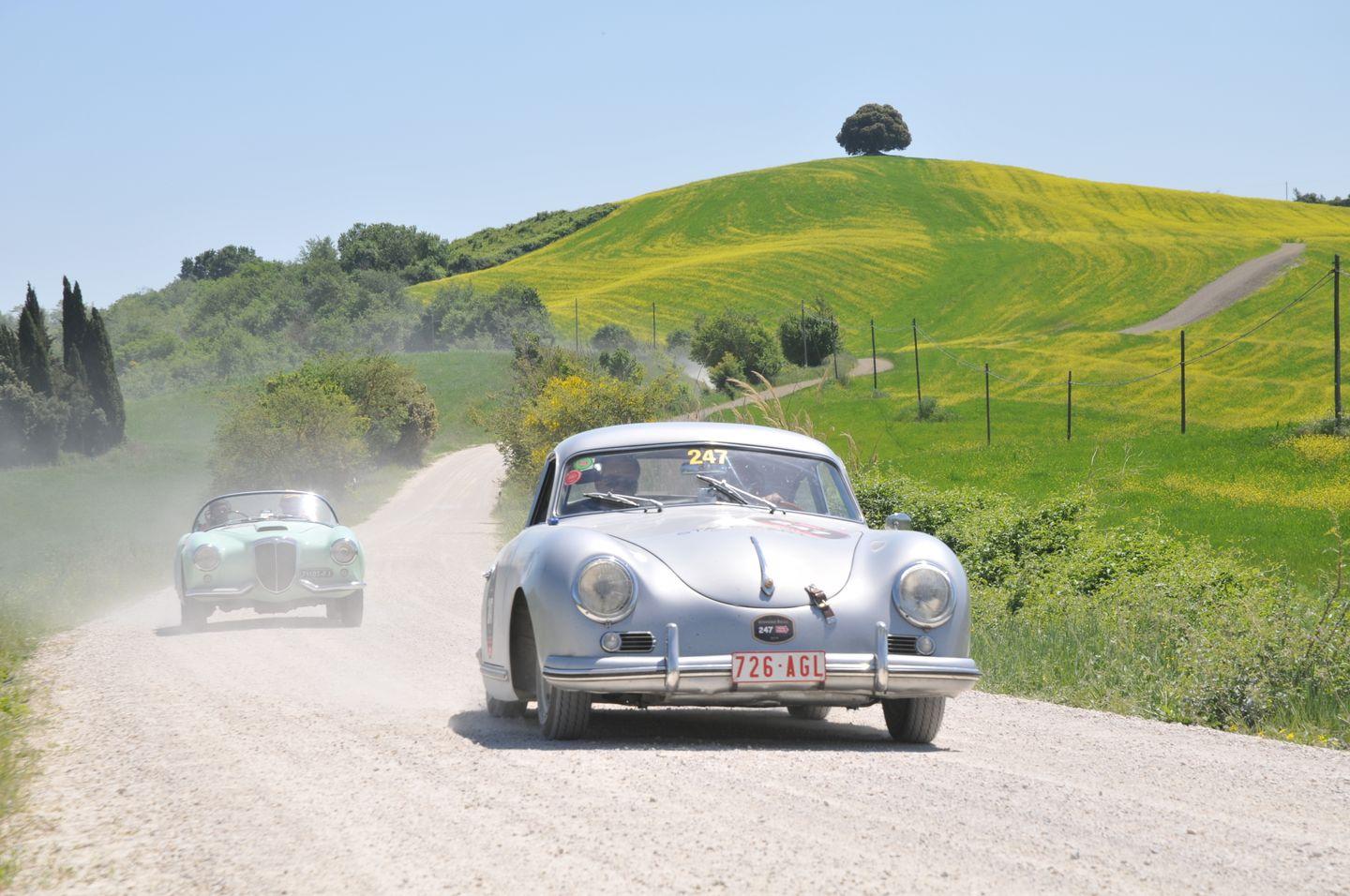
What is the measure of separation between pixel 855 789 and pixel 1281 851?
1709 millimetres

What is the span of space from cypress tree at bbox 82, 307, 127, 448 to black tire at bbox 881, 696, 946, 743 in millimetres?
86984

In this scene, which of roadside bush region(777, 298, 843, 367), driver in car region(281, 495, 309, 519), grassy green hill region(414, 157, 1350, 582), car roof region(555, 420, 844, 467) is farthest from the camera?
roadside bush region(777, 298, 843, 367)

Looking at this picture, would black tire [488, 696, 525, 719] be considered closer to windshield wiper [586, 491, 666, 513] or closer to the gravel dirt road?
the gravel dirt road

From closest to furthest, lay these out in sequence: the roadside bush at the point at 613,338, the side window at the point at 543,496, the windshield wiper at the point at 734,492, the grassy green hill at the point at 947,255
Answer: the windshield wiper at the point at 734,492
the side window at the point at 543,496
the grassy green hill at the point at 947,255
the roadside bush at the point at 613,338

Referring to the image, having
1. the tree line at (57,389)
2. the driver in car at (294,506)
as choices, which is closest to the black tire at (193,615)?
the driver in car at (294,506)

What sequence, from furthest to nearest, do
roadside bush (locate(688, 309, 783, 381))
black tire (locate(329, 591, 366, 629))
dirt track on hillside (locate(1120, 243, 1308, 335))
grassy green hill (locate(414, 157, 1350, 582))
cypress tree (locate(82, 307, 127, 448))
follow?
1. dirt track on hillside (locate(1120, 243, 1308, 335))
2. roadside bush (locate(688, 309, 783, 381))
3. cypress tree (locate(82, 307, 127, 448))
4. grassy green hill (locate(414, 157, 1350, 582))
5. black tire (locate(329, 591, 366, 629))

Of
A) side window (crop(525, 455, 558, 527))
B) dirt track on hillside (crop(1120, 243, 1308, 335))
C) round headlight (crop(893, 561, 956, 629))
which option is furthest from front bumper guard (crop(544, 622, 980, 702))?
dirt track on hillside (crop(1120, 243, 1308, 335))

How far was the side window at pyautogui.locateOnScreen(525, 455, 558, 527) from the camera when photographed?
912 cm

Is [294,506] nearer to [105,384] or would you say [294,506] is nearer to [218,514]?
[218,514]

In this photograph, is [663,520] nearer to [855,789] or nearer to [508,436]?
[855,789]

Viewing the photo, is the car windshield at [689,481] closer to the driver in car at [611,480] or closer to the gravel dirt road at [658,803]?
the driver in car at [611,480]

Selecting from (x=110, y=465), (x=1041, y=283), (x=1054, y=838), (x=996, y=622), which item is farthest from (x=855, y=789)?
(x=1041, y=283)

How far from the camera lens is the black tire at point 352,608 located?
18.2 meters

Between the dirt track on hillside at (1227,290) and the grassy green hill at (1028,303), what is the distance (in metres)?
1.72
